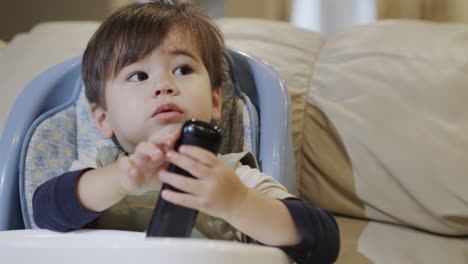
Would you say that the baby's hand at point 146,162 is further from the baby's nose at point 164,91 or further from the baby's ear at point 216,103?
the baby's ear at point 216,103

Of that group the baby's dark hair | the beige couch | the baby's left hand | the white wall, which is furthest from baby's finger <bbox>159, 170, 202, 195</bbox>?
the white wall

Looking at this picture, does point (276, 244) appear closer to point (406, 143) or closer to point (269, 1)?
point (406, 143)

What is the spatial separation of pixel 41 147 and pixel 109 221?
0.19 metres

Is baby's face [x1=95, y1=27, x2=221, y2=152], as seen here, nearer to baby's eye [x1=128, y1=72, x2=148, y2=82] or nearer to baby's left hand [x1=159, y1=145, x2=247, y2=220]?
baby's eye [x1=128, y1=72, x2=148, y2=82]

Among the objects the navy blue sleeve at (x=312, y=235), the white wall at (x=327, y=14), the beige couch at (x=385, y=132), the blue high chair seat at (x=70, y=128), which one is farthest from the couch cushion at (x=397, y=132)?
the white wall at (x=327, y=14)

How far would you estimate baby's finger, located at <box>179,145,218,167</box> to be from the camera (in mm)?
450

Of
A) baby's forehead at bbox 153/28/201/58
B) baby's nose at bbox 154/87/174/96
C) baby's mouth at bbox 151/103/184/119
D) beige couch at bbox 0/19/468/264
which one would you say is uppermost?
baby's forehead at bbox 153/28/201/58

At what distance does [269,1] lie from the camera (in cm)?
204

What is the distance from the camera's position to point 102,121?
735 mm

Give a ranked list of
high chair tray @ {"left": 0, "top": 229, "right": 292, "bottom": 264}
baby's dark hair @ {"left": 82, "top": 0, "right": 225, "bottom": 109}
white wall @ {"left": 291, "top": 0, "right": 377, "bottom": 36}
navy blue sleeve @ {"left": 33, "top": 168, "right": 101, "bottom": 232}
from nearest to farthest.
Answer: high chair tray @ {"left": 0, "top": 229, "right": 292, "bottom": 264}, navy blue sleeve @ {"left": 33, "top": 168, "right": 101, "bottom": 232}, baby's dark hair @ {"left": 82, "top": 0, "right": 225, "bottom": 109}, white wall @ {"left": 291, "top": 0, "right": 377, "bottom": 36}

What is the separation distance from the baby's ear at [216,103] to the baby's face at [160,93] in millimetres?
76

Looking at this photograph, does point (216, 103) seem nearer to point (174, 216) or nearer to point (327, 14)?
point (174, 216)

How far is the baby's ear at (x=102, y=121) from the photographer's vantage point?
2.38ft

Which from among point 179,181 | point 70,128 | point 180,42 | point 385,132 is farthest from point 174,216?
point 385,132
